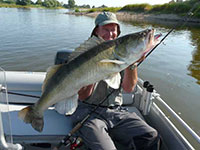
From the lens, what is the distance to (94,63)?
1819mm

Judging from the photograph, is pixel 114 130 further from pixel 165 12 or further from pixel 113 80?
pixel 165 12

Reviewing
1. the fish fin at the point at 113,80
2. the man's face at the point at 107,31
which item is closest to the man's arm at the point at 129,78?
the man's face at the point at 107,31

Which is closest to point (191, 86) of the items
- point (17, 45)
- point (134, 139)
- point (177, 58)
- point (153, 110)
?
point (177, 58)

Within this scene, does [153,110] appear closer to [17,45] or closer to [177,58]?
[177,58]

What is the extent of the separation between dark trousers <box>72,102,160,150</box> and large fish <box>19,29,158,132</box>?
866 mm

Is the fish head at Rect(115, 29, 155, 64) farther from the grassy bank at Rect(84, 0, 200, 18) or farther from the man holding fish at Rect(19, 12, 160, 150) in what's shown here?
the grassy bank at Rect(84, 0, 200, 18)

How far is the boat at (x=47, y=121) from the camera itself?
2.48 metres

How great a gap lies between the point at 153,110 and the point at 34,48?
1215 cm

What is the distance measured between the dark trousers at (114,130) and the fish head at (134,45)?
124 centimetres

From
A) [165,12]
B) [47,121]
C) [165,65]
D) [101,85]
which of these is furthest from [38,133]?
[165,12]

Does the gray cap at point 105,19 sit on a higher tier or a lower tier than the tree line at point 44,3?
lower

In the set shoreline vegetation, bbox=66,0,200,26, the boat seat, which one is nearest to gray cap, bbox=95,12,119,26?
the boat seat

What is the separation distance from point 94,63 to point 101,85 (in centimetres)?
113

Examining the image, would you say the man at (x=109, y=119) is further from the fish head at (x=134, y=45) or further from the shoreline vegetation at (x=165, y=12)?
the shoreline vegetation at (x=165, y=12)
